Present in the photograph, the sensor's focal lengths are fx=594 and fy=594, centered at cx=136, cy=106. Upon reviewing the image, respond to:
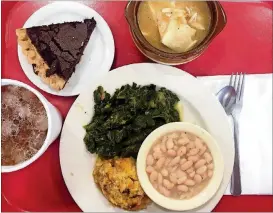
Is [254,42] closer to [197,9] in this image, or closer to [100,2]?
[197,9]

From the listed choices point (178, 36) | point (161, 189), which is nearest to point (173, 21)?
point (178, 36)

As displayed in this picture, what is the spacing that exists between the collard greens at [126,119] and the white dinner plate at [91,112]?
0.07 feet

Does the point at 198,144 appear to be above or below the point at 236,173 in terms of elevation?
above

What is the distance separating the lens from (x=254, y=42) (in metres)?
1.81

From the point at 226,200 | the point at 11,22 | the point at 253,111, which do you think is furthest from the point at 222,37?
the point at 11,22

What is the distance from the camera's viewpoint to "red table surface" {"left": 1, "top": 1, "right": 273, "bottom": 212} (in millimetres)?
1778

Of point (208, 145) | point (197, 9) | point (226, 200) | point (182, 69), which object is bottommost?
point (226, 200)

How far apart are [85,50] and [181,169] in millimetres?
462

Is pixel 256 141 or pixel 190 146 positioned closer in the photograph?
pixel 190 146

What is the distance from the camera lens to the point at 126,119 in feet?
5.56

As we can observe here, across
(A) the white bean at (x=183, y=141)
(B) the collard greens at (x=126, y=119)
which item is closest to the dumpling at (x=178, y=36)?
(B) the collard greens at (x=126, y=119)

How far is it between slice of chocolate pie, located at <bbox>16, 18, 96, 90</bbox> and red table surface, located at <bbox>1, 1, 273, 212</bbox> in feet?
0.28

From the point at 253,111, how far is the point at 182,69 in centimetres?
24

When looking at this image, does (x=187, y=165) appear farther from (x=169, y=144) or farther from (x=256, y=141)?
(x=256, y=141)
